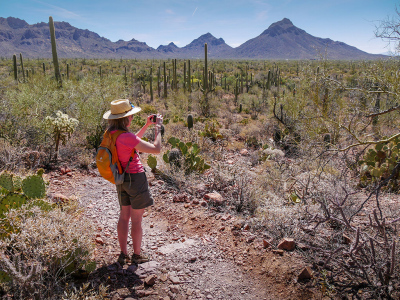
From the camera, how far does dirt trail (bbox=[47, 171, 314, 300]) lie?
10.3 feet

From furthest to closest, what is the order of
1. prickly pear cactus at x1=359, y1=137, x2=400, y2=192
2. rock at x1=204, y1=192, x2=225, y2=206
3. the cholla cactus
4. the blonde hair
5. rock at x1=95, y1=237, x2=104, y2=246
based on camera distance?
the cholla cactus
prickly pear cactus at x1=359, y1=137, x2=400, y2=192
rock at x1=204, y1=192, x2=225, y2=206
rock at x1=95, y1=237, x2=104, y2=246
the blonde hair

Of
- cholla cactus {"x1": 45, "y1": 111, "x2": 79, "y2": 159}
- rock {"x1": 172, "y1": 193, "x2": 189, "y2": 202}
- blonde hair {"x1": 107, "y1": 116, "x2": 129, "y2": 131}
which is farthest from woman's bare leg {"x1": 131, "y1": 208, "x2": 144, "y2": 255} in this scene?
cholla cactus {"x1": 45, "y1": 111, "x2": 79, "y2": 159}

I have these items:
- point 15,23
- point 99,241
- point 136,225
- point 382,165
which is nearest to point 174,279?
point 136,225

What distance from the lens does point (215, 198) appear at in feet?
16.8

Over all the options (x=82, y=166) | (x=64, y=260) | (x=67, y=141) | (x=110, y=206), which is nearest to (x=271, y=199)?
(x=110, y=206)

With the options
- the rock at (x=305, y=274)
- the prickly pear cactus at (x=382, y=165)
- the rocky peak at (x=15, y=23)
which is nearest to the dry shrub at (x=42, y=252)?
the rock at (x=305, y=274)

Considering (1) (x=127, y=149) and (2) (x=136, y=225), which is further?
(2) (x=136, y=225)

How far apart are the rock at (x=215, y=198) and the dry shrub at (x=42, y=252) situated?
234 cm

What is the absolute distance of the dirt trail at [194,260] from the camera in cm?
312

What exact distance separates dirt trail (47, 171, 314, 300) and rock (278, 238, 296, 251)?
99mm

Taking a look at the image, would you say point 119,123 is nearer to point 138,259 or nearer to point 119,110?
point 119,110

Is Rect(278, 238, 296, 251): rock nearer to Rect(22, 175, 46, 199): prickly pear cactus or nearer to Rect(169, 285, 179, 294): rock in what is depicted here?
Rect(169, 285, 179, 294): rock

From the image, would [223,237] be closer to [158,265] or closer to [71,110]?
[158,265]

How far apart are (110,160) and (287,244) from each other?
92.2 inches
